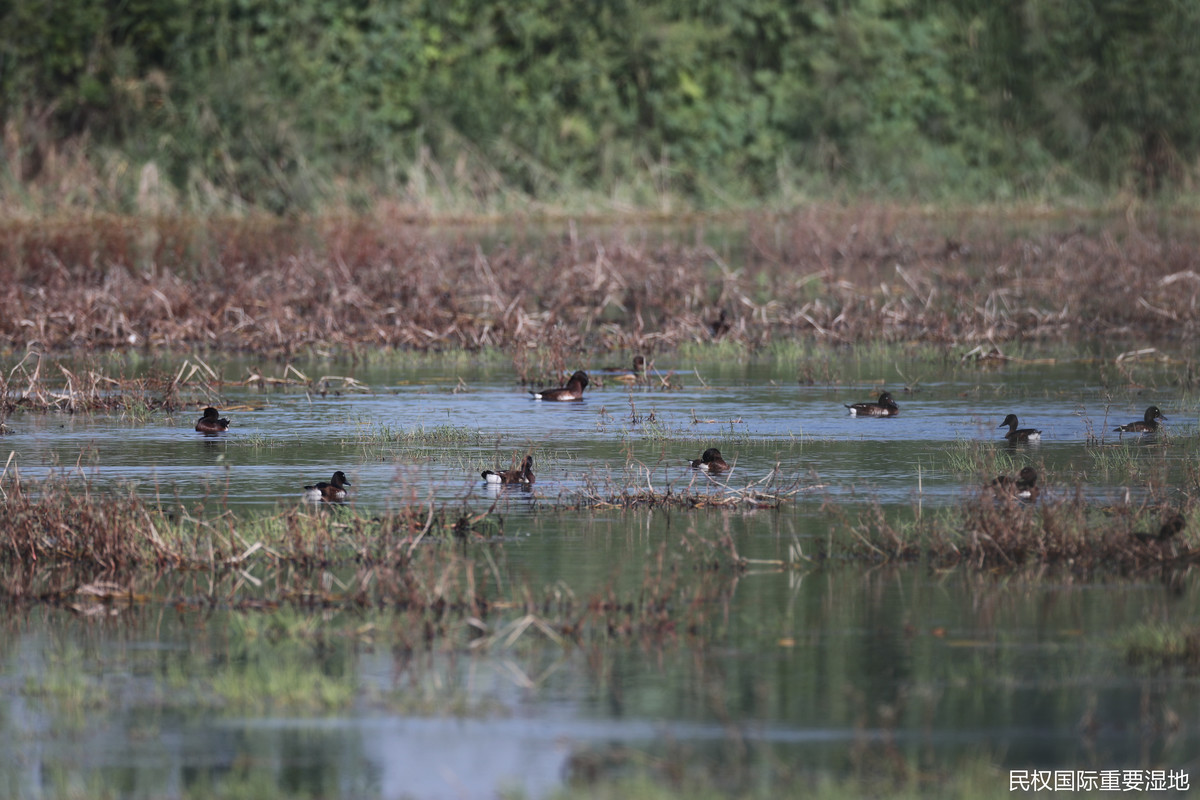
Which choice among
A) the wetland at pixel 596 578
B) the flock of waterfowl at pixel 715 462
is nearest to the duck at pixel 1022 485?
the flock of waterfowl at pixel 715 462

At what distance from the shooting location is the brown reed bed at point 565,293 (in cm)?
2172

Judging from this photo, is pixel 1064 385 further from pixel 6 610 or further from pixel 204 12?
pixel 204 12

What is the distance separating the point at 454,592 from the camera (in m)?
9.36

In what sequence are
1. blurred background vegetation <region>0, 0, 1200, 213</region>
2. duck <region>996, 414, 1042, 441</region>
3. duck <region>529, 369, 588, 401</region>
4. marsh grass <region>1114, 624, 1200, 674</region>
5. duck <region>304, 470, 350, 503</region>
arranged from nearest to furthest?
1. marsh grass <region>1114, 624, 1200, 674</region>
2. duck <region>304, 470, 350, 503</region>
3. duck <region>996, 414, 1042, 441</region>
4. duck <region>529, 369, 588, 401</region>
5. blurred background vegetation <region>0, 0, 1200, 213</region>

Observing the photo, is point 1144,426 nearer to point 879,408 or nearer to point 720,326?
point 879,408

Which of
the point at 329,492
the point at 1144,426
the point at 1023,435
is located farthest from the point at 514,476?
the point at 1144,426

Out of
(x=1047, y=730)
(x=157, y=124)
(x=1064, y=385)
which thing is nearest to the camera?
(x=1047, y=730)

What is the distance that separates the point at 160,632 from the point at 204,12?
1506 inches

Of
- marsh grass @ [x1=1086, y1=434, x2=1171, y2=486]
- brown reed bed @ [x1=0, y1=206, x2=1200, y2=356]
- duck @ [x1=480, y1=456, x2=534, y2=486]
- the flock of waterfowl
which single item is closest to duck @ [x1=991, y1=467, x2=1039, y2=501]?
the flock of waterfowl

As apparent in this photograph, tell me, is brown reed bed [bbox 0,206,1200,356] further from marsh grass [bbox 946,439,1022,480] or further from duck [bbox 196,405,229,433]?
marsh grass [bbox 946,439,1022,480]

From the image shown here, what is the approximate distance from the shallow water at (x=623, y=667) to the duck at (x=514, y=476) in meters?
0.10

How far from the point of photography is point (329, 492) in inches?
457

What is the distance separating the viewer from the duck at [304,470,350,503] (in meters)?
11.6

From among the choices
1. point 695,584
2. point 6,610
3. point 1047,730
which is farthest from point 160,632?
point 1047,730
